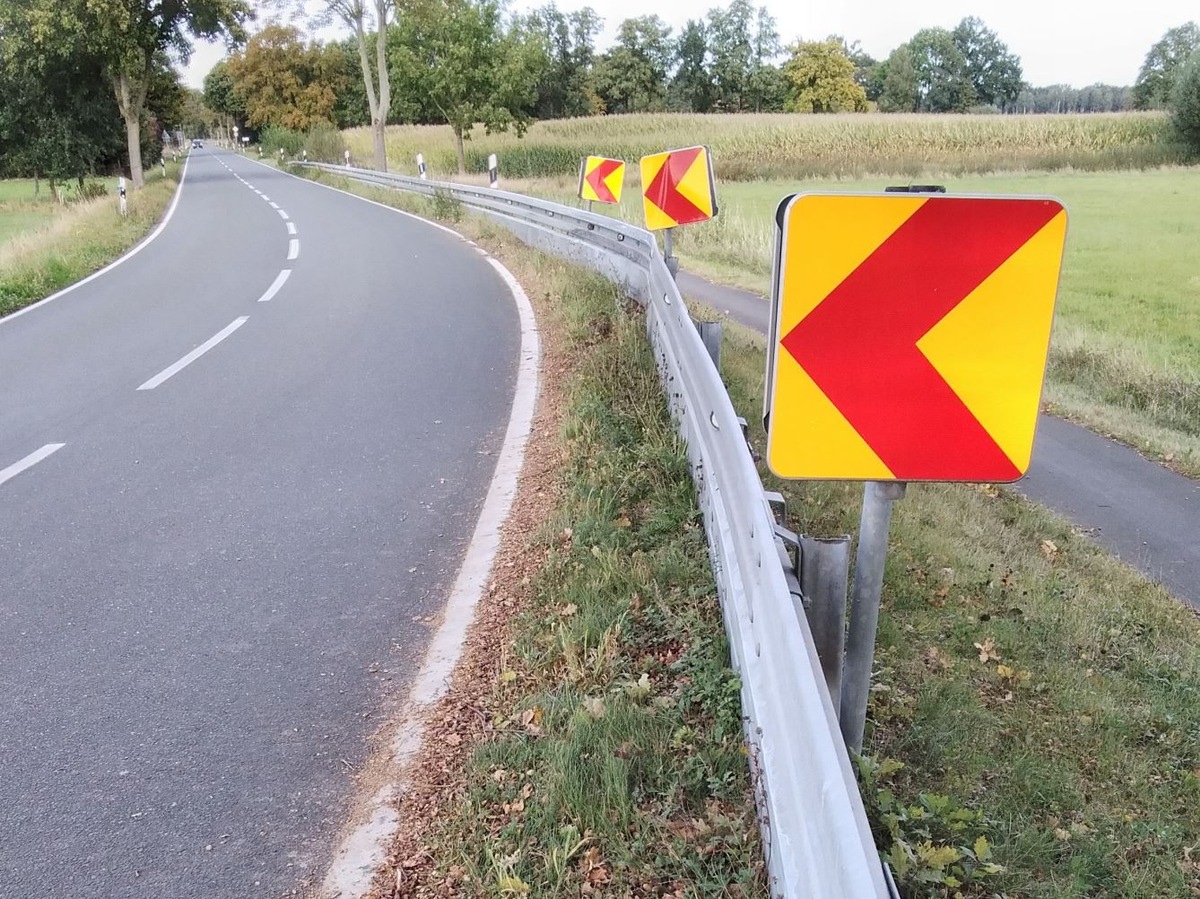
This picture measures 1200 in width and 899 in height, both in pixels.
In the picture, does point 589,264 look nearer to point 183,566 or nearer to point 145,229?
point 183,566

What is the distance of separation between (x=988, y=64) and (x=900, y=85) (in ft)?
50.0

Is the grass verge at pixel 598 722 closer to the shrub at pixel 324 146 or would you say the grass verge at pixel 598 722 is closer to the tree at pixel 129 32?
the tree at pixel 129 32

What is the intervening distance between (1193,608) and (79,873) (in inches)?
207

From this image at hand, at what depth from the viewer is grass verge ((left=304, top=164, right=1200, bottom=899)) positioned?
7.68 feet

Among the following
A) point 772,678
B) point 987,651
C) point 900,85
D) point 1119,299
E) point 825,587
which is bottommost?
point 1119,299

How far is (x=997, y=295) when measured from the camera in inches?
73.2

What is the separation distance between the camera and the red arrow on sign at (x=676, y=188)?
755cm

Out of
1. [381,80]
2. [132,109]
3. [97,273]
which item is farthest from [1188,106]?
[97,273]

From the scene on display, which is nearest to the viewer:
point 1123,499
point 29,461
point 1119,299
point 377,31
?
point 29,461

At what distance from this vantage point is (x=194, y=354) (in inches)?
335

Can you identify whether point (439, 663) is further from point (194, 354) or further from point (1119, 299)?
point (1119, 299)

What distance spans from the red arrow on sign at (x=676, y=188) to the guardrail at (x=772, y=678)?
10.7 feet

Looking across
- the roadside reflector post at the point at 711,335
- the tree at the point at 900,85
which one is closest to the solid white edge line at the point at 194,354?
the roadside reflector post at the point at 711,335

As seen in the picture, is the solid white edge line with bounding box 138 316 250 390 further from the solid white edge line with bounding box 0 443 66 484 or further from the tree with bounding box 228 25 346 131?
the tree with bounding box 228 25 346 131
